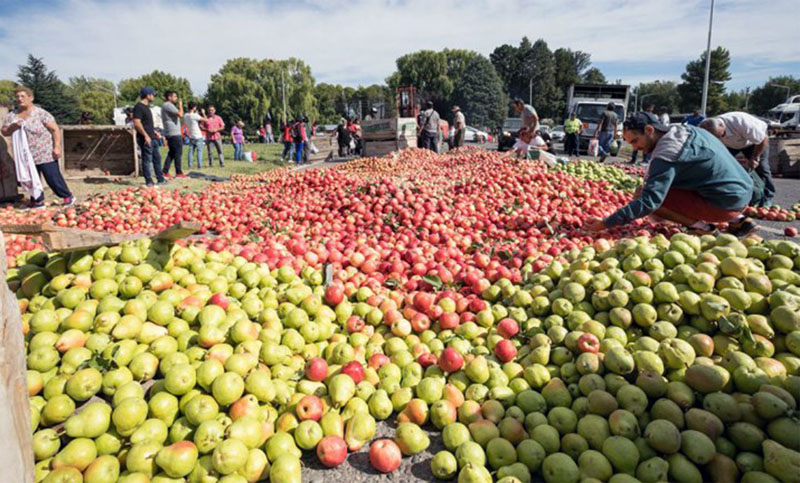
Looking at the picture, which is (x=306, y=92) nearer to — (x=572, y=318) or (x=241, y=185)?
(x=241, y=185)

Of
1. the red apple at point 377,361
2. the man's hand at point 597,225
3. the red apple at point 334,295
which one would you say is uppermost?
the man's hand at point 597,225

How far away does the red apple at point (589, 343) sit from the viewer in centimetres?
282

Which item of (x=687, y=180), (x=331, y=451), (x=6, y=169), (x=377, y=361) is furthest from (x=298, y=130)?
(x=331, y=451)

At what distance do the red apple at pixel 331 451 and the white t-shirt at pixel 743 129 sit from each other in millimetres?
7088

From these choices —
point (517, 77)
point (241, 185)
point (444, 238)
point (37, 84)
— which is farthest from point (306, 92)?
point (444, 238)

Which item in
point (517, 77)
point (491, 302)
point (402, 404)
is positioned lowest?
point (402, 404)

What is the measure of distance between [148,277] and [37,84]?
80.4m

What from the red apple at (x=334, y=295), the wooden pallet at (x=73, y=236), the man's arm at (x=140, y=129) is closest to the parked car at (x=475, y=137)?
the man's arm at (x=140, y=129)

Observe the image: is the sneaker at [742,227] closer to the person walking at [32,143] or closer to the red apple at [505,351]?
the red apple at [505,351]

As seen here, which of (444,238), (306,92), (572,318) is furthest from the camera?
(306,92)

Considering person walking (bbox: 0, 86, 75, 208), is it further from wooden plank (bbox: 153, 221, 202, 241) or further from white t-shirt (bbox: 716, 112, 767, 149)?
white t-shirt (bbox: 716, 112, 767, 149)

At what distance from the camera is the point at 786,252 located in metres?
3.28

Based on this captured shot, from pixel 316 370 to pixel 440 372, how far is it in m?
0.84

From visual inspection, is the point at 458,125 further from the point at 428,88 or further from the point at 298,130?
the point at 428,88
